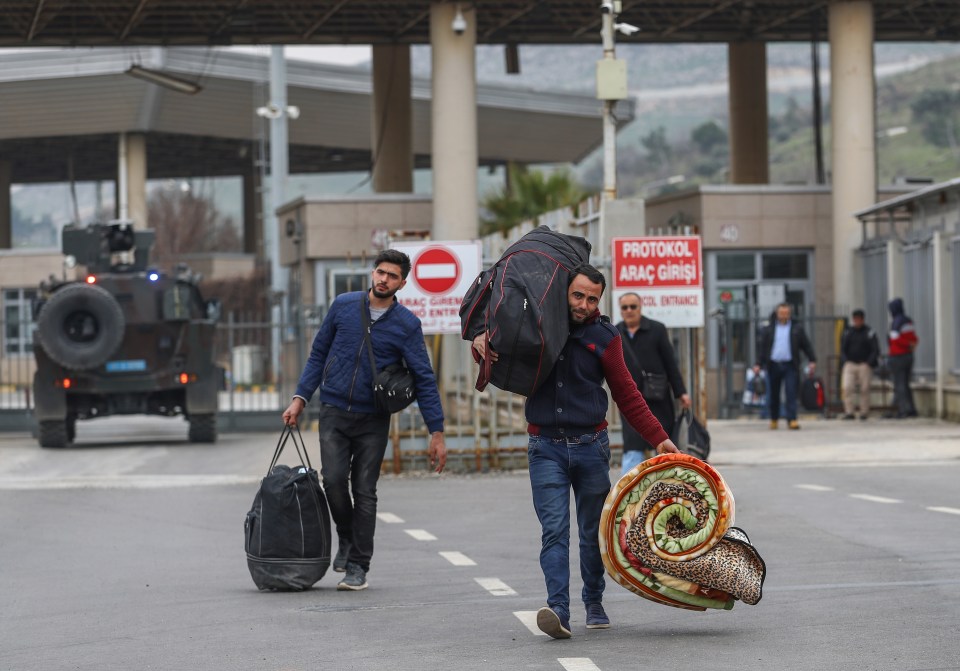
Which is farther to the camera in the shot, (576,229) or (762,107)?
(762,107)

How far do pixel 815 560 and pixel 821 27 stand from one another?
31935 mm

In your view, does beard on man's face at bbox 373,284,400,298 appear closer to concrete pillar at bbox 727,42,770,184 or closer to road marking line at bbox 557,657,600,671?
road marking line at bbox 557,657,600,671

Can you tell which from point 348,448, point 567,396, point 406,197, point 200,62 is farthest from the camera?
point 200,62

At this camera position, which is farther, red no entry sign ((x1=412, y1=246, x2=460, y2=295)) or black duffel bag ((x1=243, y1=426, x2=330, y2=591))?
red no entry sign ((x1=412, y1=246, x2=460, y2=295))

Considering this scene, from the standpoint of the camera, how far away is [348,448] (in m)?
10.6

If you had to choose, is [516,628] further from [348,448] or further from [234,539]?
[234,539]

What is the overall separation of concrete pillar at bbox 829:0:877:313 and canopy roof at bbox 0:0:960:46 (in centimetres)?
106

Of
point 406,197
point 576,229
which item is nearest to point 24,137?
point 406,197

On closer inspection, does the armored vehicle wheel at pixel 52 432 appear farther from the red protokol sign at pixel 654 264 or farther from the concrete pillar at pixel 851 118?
the concrete pillar at pixel 851 118

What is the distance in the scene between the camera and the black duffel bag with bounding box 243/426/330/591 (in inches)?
406

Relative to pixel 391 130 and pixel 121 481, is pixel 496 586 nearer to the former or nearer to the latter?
pixel 121 481

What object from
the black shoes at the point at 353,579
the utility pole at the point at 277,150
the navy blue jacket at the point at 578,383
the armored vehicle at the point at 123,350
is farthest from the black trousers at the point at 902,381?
the navy blue jacket at the point at 578,383

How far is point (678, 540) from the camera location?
8484mm

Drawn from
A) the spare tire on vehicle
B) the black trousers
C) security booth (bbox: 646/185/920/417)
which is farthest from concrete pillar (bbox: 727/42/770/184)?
the spare tire on vehicle
